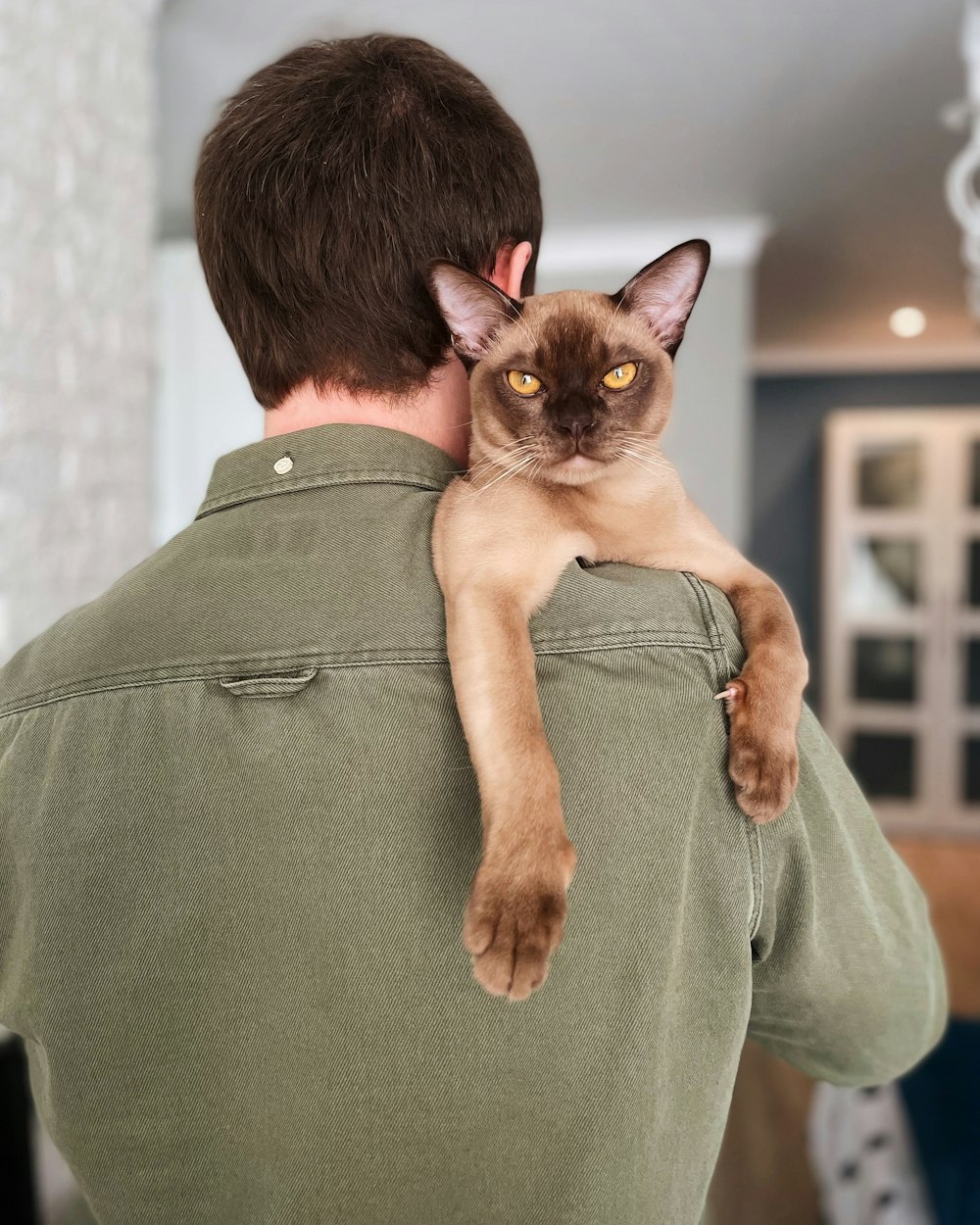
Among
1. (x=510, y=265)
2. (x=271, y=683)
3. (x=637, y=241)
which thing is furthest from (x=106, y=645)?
(x=637, y=241)

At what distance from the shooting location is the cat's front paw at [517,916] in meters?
0.59

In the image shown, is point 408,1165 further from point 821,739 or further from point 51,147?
point 51,147

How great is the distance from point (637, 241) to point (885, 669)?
3.47 metres

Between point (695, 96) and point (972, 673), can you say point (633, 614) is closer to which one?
point (695, 96)

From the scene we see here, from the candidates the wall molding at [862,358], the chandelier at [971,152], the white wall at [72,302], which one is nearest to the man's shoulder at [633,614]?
the white wall at [72,302]

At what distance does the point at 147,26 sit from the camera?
7.32 feet

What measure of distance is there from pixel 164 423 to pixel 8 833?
3193 mm

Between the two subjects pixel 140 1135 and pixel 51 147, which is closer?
pixel 140 1135

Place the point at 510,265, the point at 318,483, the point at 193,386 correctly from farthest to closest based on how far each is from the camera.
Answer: the point at 193,386, the point at 510,265, the point at 318,483

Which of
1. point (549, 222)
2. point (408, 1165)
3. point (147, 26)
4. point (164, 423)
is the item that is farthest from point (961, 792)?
point (408, 1165)

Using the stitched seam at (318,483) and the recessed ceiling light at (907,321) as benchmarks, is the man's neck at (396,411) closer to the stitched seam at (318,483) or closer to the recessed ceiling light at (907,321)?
the stitched seam at (318,483)

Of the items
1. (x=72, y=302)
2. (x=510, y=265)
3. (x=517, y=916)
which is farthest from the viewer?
(x=72, y=302)

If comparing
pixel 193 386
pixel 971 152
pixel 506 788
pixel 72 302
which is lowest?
pixel 506 788

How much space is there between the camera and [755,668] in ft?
2.24
